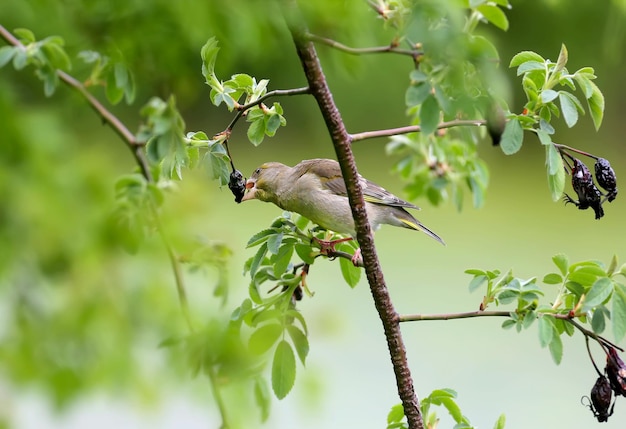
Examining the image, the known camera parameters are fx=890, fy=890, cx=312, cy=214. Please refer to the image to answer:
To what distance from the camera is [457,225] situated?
374cm

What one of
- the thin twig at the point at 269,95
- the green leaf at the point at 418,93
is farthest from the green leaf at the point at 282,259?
the green leaf at the point at 418,93

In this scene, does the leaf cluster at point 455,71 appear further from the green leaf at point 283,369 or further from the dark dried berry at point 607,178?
the green leaf at point 283,369

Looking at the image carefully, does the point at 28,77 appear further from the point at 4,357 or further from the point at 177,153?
the point at 4,357

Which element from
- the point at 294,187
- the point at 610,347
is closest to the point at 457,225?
the point at 294,187

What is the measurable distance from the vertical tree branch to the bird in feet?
1.03

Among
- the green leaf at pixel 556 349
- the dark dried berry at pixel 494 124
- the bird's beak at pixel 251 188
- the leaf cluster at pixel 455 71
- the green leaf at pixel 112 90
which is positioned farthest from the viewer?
the bird's beak at pixel 251 188

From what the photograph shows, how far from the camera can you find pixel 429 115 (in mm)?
550

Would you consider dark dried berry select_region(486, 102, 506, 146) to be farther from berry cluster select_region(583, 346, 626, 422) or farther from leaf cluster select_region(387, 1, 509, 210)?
berry cluster select_region(583, 346, 626, 422)

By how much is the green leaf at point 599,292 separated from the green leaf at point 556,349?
46mm

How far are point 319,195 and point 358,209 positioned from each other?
447mm

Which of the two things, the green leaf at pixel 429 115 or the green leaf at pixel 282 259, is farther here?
the green leaf at pixel 282 259

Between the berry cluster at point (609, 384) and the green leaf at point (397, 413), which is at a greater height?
the green leaf at point (397, 413)

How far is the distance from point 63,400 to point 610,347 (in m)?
0.38

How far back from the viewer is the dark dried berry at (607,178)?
2.24ft
